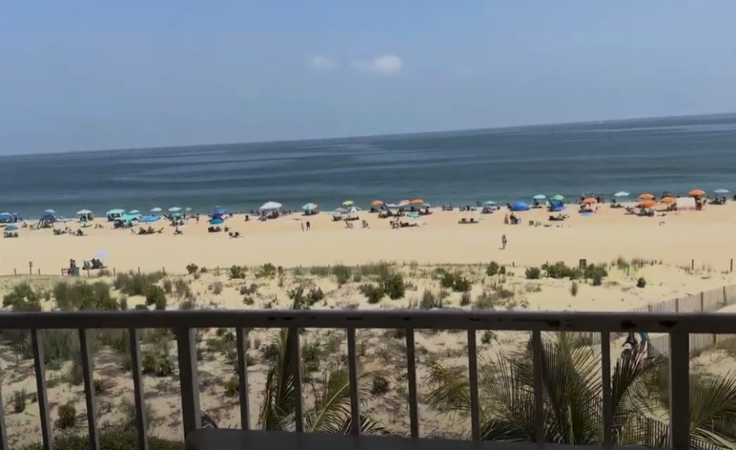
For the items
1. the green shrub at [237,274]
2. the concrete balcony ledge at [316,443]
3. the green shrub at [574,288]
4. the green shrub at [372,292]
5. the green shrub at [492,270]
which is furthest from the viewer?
the green shrub at [492,270]

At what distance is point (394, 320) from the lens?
5.07 feet

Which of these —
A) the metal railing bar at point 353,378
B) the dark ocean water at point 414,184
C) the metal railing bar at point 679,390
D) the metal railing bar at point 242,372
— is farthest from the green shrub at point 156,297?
the dark ocean water at point 414,184

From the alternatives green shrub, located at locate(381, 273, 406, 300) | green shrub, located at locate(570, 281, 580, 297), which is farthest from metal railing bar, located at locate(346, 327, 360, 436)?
green shrub, located at locate(570, 281, 580, 297)

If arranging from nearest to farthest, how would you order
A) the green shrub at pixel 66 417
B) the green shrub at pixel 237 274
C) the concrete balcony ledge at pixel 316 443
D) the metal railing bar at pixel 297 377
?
the concrete balcony ledge at pixel 316 443, the metal railing bar at pixel 297 377, the green shrub at pixel 66 417, the green shrub at pixel 237 274

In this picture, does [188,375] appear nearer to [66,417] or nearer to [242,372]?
[242,372]

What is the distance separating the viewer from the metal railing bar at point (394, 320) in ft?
4.76

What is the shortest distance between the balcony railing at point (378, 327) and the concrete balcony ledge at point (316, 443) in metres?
0.04

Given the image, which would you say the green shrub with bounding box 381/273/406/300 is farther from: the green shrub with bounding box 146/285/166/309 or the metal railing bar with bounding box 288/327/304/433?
the metal railing bar with bounding box 288/327/304/433

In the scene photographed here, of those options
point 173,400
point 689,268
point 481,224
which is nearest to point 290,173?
point 481,224

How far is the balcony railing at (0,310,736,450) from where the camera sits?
146cm

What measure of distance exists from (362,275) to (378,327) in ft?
26.3

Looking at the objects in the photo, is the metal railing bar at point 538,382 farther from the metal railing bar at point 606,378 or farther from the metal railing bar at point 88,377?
the metal railing bar at point 88,377

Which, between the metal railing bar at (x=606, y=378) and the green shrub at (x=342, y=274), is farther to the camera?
the green shrub at (x=342, y=274)

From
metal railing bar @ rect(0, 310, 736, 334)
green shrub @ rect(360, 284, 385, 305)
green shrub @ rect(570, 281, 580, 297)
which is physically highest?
metal railing bar @ rect(0, 310, 736, 334)
